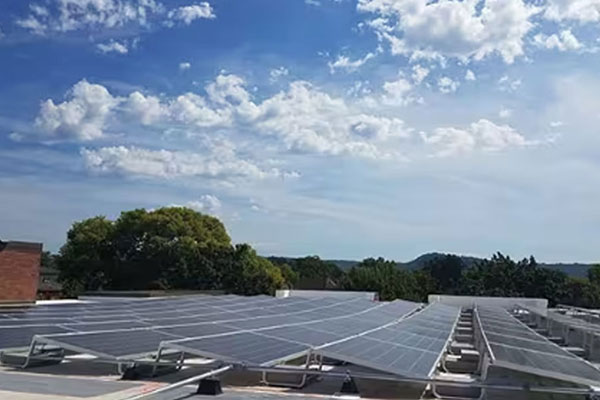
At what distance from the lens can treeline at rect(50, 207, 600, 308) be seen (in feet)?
171

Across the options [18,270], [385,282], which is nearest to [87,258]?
[385,282]

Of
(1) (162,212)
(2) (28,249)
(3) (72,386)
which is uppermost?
(1) (162,212)

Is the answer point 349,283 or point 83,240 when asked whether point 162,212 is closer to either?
point 83,240

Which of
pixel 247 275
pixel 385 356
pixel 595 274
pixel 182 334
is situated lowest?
pixel 385 356

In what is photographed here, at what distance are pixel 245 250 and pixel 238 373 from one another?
41.6 m

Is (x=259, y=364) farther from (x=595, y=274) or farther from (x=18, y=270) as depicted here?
(x=595, y=274)

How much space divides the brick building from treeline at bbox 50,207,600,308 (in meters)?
20.7

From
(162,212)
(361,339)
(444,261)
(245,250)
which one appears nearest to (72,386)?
(361,339)

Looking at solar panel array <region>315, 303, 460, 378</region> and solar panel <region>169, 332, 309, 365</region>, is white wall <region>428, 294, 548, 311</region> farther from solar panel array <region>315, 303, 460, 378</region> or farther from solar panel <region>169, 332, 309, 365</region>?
solar panel <region>169, 332, 309, 365</region>

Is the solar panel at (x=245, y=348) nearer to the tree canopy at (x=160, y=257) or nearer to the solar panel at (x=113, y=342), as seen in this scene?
the solar panel at (x=113, y=342)

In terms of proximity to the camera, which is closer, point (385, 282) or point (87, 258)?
point (87, 258)

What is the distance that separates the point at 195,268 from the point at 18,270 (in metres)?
22.0

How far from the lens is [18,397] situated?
9.23 meters

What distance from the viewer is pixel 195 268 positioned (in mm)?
51906
